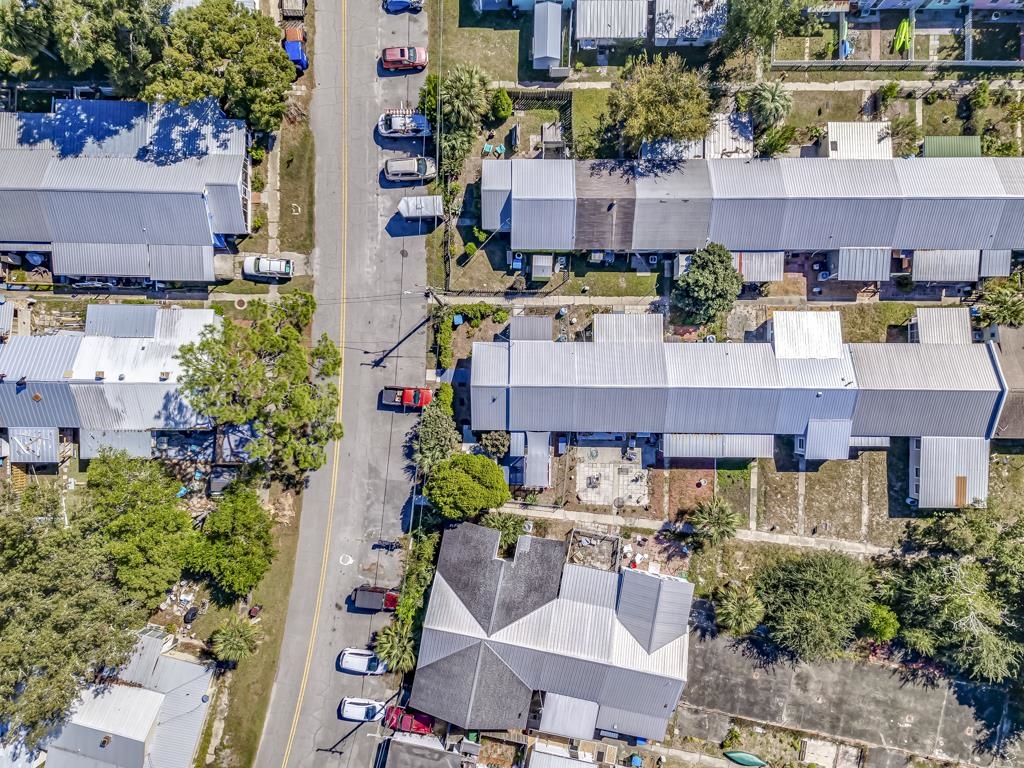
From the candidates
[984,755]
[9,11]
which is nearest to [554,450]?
[984,755]

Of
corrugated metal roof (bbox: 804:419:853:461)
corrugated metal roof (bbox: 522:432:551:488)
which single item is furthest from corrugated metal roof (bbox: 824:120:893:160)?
corrugated metal roof (bbox: 522:432:551:488)

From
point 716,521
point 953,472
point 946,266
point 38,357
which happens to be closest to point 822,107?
point 946,266

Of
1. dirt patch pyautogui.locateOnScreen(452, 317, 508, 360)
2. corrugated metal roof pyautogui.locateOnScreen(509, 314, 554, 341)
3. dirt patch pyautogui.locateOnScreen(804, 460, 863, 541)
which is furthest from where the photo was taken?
dirt patch pyautogui.locateOnScreen(452, 317, 508, 360)

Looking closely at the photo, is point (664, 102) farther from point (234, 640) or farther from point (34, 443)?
point (34, 443)

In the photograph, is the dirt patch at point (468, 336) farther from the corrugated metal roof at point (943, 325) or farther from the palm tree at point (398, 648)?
the corrugated metal roof at point (943, 325)

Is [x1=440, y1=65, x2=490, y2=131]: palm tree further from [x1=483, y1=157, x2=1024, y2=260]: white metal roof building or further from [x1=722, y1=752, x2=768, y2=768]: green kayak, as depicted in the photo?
[x1=722, y1=752, x2=768, y2=768]: green kayak
